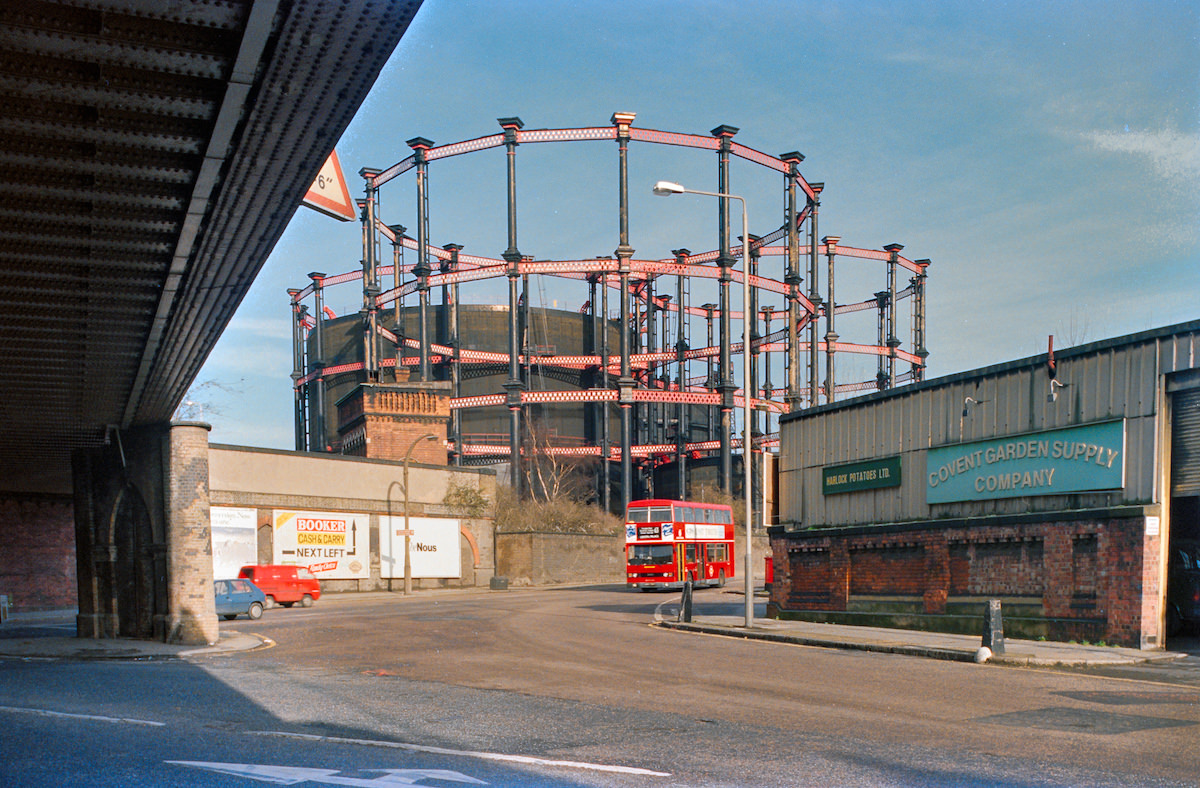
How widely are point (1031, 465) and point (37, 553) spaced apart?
35946 mm

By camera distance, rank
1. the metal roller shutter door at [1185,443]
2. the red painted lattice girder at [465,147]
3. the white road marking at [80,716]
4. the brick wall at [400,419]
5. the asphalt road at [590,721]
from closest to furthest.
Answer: the asphalt road at [590,721], the white road marking at [80,716], the metal roller shutter door at [1185,443], the brick wall at [400,419], the red painted lattice girder at [465,147]

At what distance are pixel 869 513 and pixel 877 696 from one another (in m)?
13.5

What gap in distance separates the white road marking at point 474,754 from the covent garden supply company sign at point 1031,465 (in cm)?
1438

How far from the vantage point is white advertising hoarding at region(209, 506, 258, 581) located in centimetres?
4434

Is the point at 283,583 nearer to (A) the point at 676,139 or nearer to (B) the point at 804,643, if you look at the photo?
(B) the point at 804,643

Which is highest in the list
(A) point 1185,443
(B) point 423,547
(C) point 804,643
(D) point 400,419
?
(D) point 400,419

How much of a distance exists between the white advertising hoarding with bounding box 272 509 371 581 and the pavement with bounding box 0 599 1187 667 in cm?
2052

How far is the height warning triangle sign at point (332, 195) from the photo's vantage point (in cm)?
1316

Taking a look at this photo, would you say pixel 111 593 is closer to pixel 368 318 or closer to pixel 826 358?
pixel 368 318

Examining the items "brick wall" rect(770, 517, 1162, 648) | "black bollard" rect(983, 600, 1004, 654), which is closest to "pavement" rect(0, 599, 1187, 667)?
"black bollard" rect(983, 600, 1004, 654)

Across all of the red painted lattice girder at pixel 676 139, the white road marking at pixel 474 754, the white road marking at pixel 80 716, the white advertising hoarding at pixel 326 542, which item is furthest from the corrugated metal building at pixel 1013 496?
the red painted lattice girder at pixel 676 139

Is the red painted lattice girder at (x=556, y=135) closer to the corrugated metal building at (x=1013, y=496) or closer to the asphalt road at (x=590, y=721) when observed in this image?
the corrugated metal building at (x=1013, y=496)

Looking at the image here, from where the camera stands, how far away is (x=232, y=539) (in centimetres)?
4503

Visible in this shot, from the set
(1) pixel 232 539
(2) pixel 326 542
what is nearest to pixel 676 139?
(2) pixel 326 542
